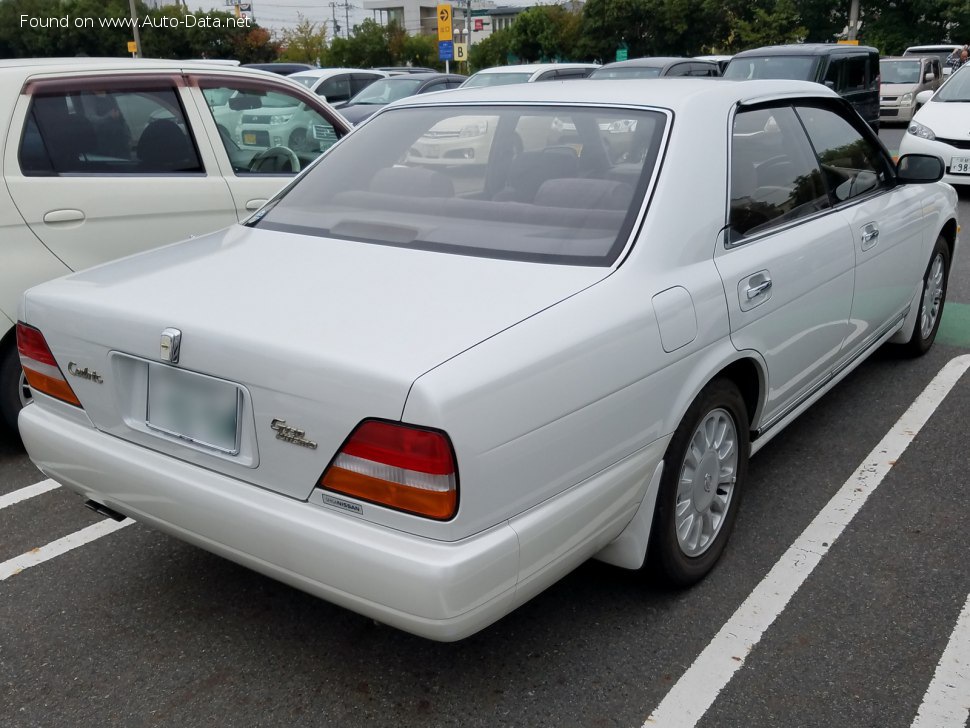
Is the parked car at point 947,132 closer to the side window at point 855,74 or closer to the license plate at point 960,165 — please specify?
the license plate at point 960,165

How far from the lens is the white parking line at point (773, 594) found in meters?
2.59

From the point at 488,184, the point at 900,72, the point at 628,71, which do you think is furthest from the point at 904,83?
the point at 488,184

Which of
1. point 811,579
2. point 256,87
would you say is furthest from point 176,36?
point 811,579

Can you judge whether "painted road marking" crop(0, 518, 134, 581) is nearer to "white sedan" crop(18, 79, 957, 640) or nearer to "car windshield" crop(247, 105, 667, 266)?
"white sedan" crop(18, 79, 957, 640)

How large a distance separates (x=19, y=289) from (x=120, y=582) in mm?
1592

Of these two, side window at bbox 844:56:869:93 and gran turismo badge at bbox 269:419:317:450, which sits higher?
side window at bbox 844:56:869:93

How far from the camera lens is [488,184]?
3215 mm

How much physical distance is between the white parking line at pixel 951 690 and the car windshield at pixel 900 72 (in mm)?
21957

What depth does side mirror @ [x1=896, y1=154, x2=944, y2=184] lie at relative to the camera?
4418mm

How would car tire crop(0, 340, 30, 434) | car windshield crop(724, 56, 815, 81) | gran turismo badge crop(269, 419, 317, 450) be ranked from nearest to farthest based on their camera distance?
gran turismo badge crop(269, 419, 317, 450) < car tire crop(0, 340, 30, 434) < car windshield crop(724, 56, 815, 81)

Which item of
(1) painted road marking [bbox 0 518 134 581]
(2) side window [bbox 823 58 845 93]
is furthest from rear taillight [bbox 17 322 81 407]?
(2) side window [bbox 823 58 845 93]

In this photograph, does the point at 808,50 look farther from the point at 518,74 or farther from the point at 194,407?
the point at 194,407

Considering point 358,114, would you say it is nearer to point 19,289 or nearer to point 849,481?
point 19,289

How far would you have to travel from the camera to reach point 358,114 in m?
14.4
